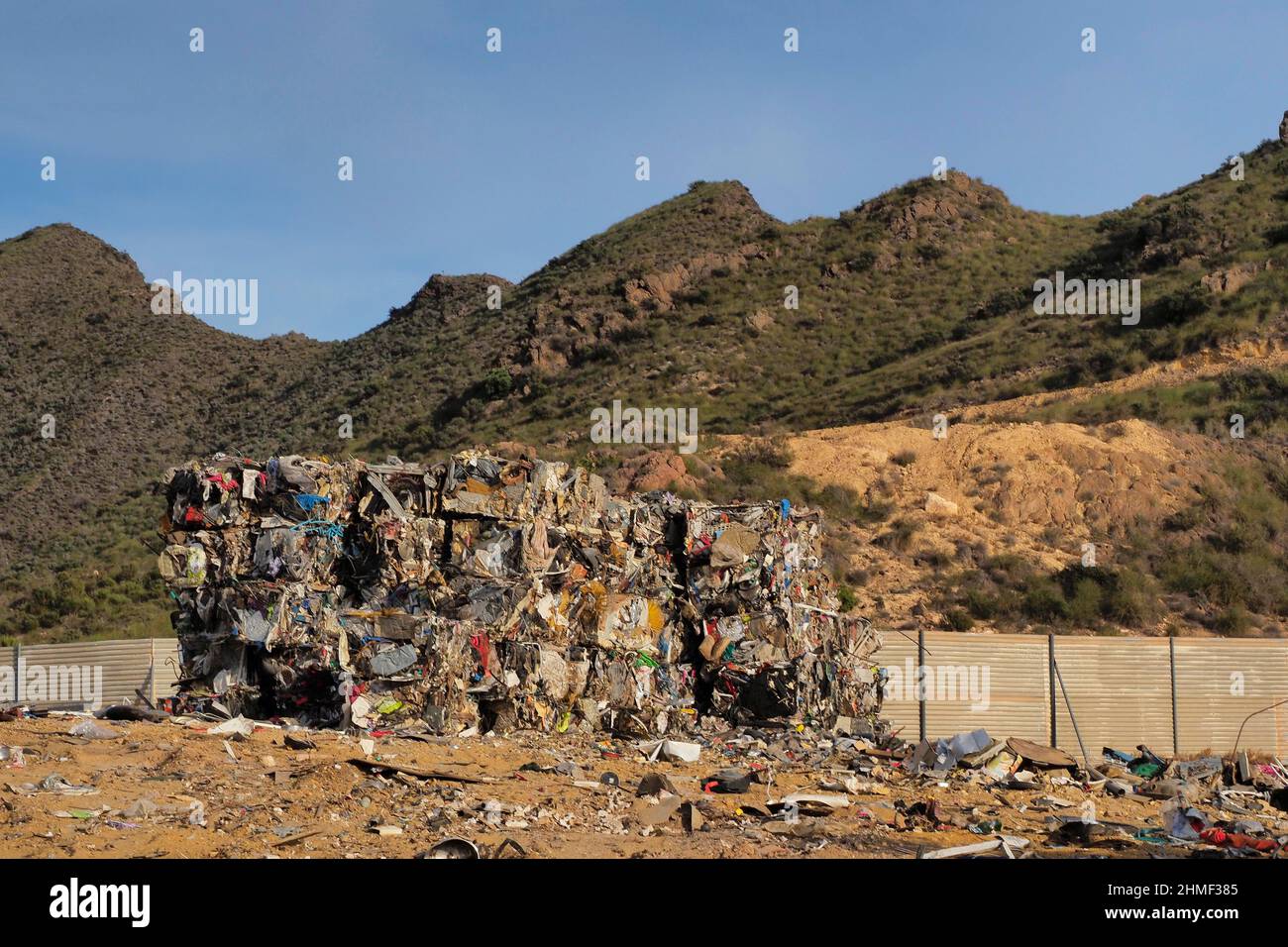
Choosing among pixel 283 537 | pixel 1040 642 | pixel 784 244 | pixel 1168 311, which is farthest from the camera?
pixel 784 244

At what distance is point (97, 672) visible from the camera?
52.7 feet

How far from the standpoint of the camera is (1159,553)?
28.0 m

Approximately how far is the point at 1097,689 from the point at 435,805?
11.6m

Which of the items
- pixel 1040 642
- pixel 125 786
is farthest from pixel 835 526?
pixel 125 786

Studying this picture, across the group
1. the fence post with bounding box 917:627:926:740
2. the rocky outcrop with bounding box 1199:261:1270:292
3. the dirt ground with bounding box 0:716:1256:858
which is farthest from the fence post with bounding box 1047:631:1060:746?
the rocky outcrop with bounding box 1199:261:1270:292

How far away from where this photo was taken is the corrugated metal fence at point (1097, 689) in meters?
16.5

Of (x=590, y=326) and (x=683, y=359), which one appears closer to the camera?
(x=683, y=359)

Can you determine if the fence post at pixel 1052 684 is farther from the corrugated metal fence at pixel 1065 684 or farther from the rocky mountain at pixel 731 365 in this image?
the rocky mountain at pixel 731 365

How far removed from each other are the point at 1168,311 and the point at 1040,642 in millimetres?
25706

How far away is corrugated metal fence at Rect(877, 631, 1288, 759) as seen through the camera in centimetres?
1647

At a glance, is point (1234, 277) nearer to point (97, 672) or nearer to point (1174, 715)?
point (1174, 715)

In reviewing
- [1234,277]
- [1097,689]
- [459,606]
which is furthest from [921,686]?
Answer: [1234,277]

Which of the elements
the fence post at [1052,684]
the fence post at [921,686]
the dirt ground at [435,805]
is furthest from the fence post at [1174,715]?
the dirt ground at [435,805]
